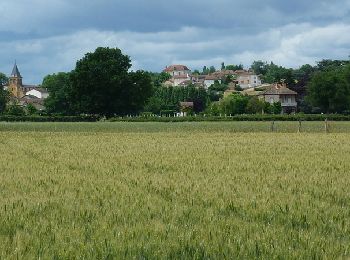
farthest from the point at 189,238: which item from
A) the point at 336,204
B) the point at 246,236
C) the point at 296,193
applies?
the point at 296,193

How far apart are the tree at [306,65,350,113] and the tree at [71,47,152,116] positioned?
46.4 m

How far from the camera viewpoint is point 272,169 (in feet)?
58.2

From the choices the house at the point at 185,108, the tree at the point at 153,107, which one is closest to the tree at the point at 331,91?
the house at the point at 185,108

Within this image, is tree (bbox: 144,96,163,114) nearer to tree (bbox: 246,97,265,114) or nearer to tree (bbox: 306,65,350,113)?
tree (bbox: 246,97,265,114)

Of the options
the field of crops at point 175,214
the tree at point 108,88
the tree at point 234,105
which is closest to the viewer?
the field of crops at point 175,214

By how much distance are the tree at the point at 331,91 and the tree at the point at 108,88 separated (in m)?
46.4

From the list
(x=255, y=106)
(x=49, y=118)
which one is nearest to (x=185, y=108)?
(x=255, y=106)

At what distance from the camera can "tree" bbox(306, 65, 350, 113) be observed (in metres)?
132

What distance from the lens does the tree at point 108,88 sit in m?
101

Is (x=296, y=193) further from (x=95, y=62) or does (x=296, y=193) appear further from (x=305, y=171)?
(x=95, y=62)

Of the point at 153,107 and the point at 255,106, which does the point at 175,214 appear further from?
the point at 153,107

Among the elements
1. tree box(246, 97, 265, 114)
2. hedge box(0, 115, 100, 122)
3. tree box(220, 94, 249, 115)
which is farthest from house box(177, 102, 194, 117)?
hedge box(0, 115, 100, 122)

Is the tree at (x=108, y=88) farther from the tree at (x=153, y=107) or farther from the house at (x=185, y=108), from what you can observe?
the tree at (x=153, y=107)

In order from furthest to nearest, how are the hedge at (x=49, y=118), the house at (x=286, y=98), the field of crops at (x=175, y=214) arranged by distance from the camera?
the house at (x=286, y=98)
the hedge at (x=49, y=118)
the field of crops at (x=175, y=214)
